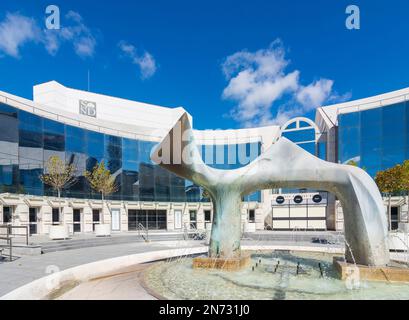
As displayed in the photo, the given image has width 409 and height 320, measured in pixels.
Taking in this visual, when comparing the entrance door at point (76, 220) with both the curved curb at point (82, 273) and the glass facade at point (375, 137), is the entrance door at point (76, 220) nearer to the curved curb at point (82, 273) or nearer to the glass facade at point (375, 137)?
the curved curb at point (82, 273)

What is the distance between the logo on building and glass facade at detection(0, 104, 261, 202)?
7710 mm

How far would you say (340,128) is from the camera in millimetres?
33562

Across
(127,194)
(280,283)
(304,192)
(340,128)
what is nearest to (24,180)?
(127,194)

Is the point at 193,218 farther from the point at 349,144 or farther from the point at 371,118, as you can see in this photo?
the point at 371,118

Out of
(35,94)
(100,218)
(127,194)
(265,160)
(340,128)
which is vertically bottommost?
(100,218)

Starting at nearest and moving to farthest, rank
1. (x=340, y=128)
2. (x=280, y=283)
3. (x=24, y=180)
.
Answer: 1. (x=280, y=283)
2. (x=24, y=180)
3. (x=340, y=128)

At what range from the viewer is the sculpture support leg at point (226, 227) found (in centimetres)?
1077

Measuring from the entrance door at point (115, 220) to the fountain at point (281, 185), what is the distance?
23828 mm

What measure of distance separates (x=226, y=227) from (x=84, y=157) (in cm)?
2440

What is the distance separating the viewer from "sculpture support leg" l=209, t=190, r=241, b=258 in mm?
10773
